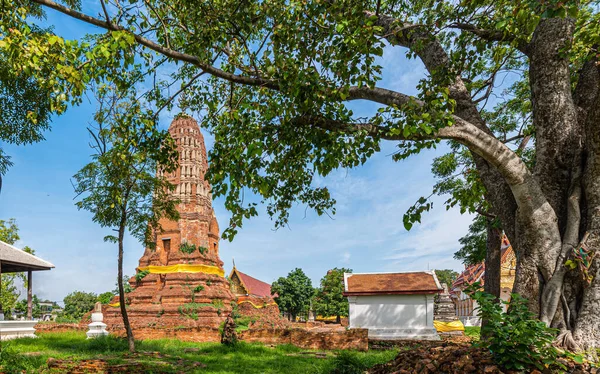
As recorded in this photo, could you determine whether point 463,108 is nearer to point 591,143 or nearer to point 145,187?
point 591,143

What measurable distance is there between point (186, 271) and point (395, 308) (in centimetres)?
1188

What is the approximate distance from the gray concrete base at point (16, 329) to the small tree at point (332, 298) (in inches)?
937

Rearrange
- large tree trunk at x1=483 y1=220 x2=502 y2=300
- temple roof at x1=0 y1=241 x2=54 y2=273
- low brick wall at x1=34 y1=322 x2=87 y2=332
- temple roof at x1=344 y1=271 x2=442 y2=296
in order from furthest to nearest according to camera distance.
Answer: low brick wall at x1=34 y1=322 x2=87 y2=332 → temple roof at x1=344 y1=271 x2=442 y2=296 → temple roof at x1=0 y1=241 x2=54 y2=273 → large tree trunk at x1=483 y1=220 x2=502 y2=300

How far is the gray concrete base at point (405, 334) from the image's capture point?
1719 centimetres

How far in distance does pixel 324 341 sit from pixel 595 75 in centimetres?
1255

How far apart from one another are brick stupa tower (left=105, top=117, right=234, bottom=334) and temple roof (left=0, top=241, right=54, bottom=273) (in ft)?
15.0

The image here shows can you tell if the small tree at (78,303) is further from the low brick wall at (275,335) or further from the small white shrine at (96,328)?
the small white shrine at (96,328)

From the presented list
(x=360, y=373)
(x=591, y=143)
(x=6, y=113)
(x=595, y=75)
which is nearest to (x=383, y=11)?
(x=595, y=75)

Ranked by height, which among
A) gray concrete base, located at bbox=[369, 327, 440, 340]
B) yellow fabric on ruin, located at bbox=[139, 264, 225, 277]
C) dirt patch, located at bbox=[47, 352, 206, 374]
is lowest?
gray concrete base, located at bbox=[369, 327, 440, 340]

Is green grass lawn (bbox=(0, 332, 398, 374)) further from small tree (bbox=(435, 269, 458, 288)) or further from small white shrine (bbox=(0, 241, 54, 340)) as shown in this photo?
small tree (bbox=(435, 269, 458, 288))

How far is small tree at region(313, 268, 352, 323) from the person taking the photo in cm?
3428

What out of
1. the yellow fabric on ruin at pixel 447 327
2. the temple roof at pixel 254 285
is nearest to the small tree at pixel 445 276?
the temple roof at pixel 254 285

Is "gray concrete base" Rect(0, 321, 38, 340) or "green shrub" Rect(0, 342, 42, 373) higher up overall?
"green shrub" Rect(0, 342, 42, 373)

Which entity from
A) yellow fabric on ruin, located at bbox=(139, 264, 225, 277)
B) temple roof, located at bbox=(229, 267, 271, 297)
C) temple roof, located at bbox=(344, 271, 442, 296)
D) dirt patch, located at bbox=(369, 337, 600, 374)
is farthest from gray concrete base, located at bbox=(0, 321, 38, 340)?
temple roof, located at bbox=(229, 267, 271, 297)
